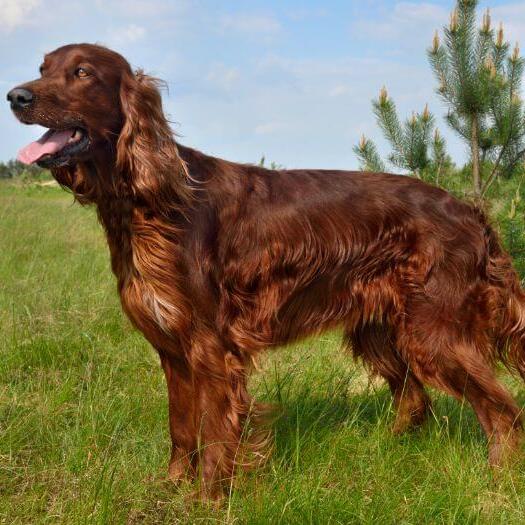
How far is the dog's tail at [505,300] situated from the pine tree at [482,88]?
2.20m

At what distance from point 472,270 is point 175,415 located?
4.64 feet

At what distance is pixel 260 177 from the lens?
296 cm

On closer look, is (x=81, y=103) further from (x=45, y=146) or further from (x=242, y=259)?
(x=242, y=259)

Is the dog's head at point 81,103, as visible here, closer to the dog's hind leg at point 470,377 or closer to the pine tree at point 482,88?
the dog's hind leg at point 470,377

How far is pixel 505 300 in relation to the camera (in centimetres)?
311

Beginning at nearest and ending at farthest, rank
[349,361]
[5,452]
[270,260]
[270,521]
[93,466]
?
[270,521]
[93,466]
[5,452]
[270,260]
[349,361]

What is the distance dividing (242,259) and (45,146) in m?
0.88

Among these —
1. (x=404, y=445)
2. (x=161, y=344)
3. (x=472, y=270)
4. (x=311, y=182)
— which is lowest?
(x=404, y=445)

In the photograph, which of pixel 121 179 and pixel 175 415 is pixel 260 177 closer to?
pixel 121 179

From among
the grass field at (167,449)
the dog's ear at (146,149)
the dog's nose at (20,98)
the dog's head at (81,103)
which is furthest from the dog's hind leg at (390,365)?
the dog's nose at (20,98)

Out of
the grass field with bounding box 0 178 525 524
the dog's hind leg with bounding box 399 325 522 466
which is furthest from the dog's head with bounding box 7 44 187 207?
the dog's hind leg with bounding box 399 325 522 466

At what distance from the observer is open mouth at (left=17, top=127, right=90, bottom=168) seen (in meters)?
2.37

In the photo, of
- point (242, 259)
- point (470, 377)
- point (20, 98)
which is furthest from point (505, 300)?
point (20, 98)

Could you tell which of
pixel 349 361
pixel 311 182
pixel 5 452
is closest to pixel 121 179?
pixel 311 182
